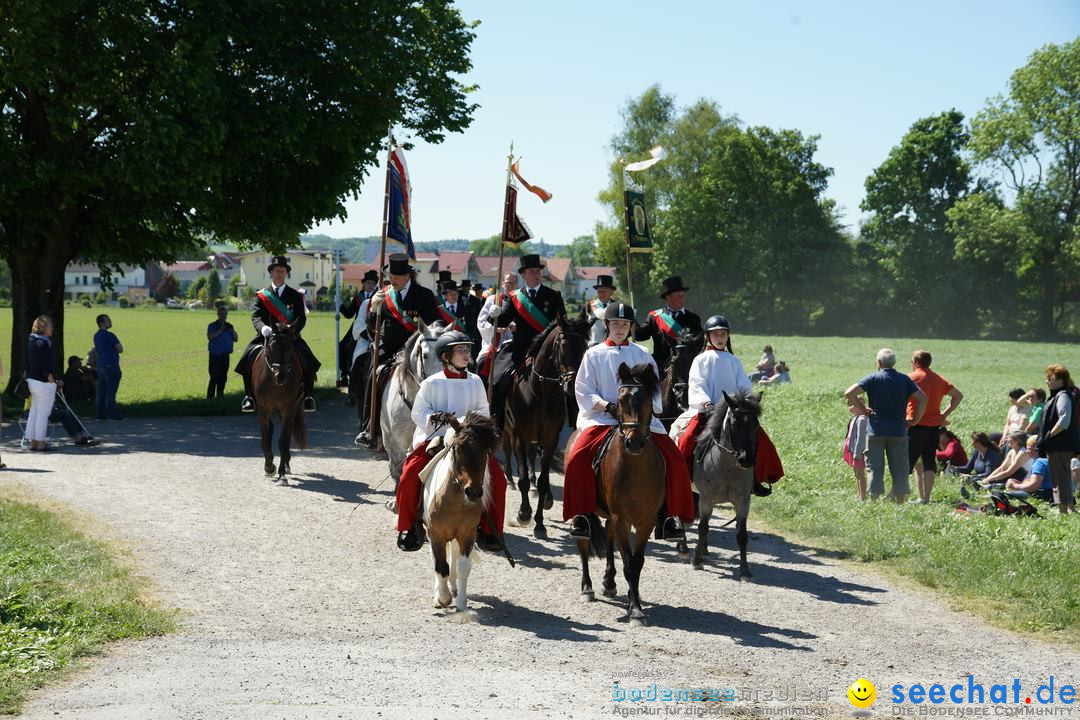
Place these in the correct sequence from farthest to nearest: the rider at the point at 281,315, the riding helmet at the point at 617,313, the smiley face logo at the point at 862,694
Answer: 1. the rider at the point at 281,315
2. the riding helmet at the point at 617,313
3. the smiley face logo at the point at 862,694

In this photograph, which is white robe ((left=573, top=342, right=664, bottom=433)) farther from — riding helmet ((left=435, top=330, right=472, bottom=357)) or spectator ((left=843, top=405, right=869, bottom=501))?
spectator ((left=843, top=405, right=869, bottom=501))

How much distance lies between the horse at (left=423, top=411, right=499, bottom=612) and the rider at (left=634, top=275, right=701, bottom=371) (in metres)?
5.47

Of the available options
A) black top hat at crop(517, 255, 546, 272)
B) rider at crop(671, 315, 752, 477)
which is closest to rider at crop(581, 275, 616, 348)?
black top hat at crop(517, 255, 546, 272)

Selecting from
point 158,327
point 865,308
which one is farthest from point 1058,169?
point 158,327

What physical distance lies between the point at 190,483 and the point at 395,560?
18.1 feet

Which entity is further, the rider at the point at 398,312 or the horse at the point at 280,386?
the horse at the point at 280,386

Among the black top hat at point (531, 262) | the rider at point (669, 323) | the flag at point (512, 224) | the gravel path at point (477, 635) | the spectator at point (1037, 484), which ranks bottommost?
the gravel path at point (477, 635)

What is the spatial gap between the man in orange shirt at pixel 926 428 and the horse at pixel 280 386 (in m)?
8.82

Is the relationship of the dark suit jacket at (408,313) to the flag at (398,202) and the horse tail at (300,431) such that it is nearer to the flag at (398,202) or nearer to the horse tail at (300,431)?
the flag at (398,202)

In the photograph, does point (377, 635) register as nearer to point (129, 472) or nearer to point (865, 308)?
point (129, 472)

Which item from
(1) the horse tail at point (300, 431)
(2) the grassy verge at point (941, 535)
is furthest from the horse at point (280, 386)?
(2) the grassy verge at point (941, 535)

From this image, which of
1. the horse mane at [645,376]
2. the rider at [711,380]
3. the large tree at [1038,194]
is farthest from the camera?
the large tree at [1038,194]

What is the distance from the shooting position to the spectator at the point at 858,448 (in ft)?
51.9

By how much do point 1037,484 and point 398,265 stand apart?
9383mm
